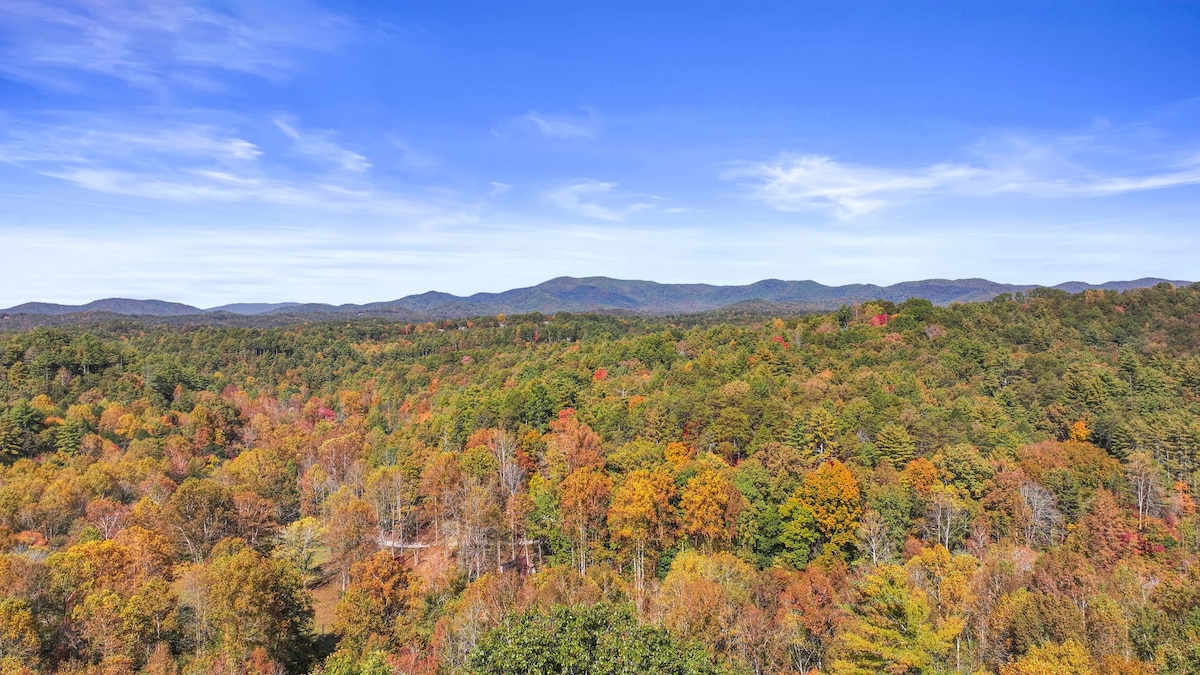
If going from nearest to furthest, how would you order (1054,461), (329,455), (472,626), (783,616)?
1. (472,626)
2. (783,616)
3. (1054,461)
4. (329,455)

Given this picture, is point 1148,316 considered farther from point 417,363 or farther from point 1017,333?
point 417,363

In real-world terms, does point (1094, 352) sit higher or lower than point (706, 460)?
higher

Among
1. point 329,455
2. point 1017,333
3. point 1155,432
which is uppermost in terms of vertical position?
point 1017,333

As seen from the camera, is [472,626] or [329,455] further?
[329,455]

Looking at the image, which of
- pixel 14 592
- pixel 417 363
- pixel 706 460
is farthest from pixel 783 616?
pixel 417 363

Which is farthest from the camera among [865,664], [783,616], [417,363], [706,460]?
[417,363]

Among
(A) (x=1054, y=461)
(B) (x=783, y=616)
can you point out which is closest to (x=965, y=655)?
(B) (x=783, y=616)
